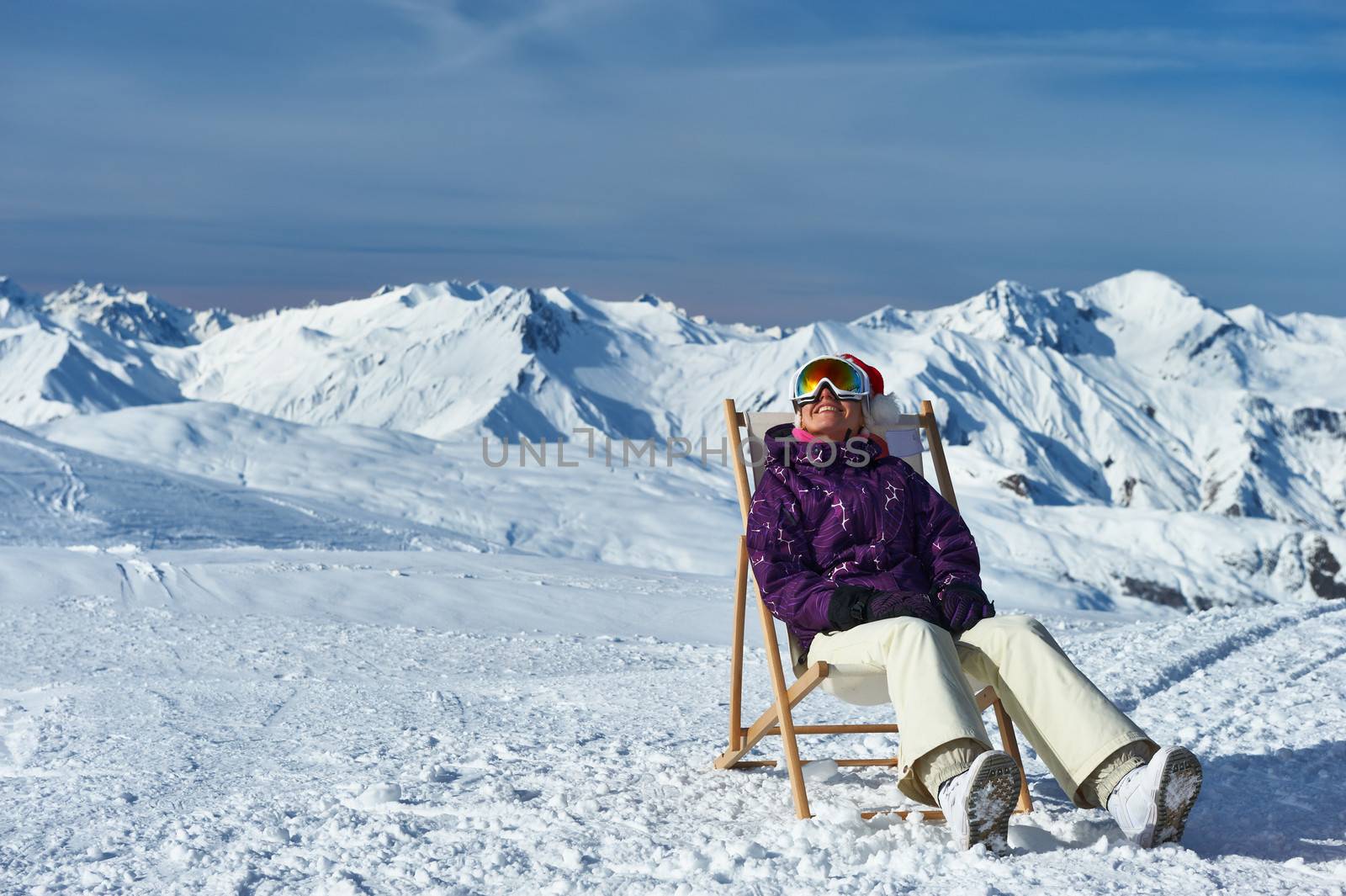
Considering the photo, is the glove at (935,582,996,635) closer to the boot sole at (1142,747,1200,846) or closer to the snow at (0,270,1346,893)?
the snow at (0,270,1346,893)

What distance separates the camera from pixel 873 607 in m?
4.16

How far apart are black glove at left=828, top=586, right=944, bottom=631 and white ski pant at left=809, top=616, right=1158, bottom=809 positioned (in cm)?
4

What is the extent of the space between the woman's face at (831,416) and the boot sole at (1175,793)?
1883 mm

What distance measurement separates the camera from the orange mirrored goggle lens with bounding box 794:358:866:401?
4.99 metres

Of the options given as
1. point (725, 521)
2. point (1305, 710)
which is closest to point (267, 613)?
point (1305, 710)

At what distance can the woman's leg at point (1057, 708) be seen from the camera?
148 inches

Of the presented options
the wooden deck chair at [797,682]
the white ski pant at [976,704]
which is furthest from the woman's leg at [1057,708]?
the wooden deck chair at [797,682]

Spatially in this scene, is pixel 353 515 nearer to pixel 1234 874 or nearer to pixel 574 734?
pixel 574 734

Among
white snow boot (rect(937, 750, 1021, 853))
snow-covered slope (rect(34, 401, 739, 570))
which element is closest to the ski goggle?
white snow boot (rect(937, 750, 1021, 853))

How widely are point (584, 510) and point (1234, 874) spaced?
120 ft

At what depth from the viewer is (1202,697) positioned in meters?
6.58

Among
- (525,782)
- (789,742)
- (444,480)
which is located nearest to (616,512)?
(444,480)

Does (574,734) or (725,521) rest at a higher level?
(574,734)

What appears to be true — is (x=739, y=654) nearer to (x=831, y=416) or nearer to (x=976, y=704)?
(x=831, y=416)
